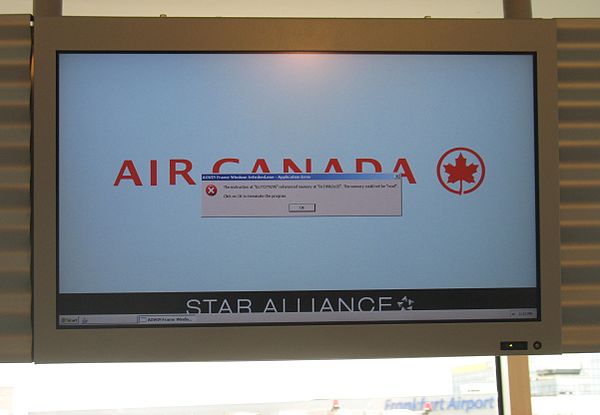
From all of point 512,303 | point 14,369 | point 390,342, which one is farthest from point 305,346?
point 14,369

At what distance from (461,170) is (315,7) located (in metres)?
0.94

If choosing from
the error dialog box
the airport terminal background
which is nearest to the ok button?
the error dialog box

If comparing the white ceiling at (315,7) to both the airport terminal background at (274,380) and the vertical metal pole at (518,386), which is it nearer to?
the airport terminal background at (274,380)

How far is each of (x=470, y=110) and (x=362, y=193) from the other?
0.29 meters

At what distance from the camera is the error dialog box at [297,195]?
5.09ft

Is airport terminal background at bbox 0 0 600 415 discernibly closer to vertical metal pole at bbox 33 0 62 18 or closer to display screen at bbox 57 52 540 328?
vertical metal pole at bbox 33 0 62 18

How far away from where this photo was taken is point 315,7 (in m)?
2.32

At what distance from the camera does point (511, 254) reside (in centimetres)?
159

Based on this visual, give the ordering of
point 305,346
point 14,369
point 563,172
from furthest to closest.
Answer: point 14,369 < point 563,172 < point 305,346

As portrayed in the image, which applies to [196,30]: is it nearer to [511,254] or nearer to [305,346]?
[305,346]

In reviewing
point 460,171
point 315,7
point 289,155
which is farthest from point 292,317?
point 315,7

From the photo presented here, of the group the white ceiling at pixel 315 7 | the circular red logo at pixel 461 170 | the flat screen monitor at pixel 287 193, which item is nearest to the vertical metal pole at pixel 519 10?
the flat screen monitor at pixel 287 193

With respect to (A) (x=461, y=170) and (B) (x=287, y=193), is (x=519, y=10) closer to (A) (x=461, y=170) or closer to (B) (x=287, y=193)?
(A) (x=461, y=170)

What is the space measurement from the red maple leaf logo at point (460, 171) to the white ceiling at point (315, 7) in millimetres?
855
